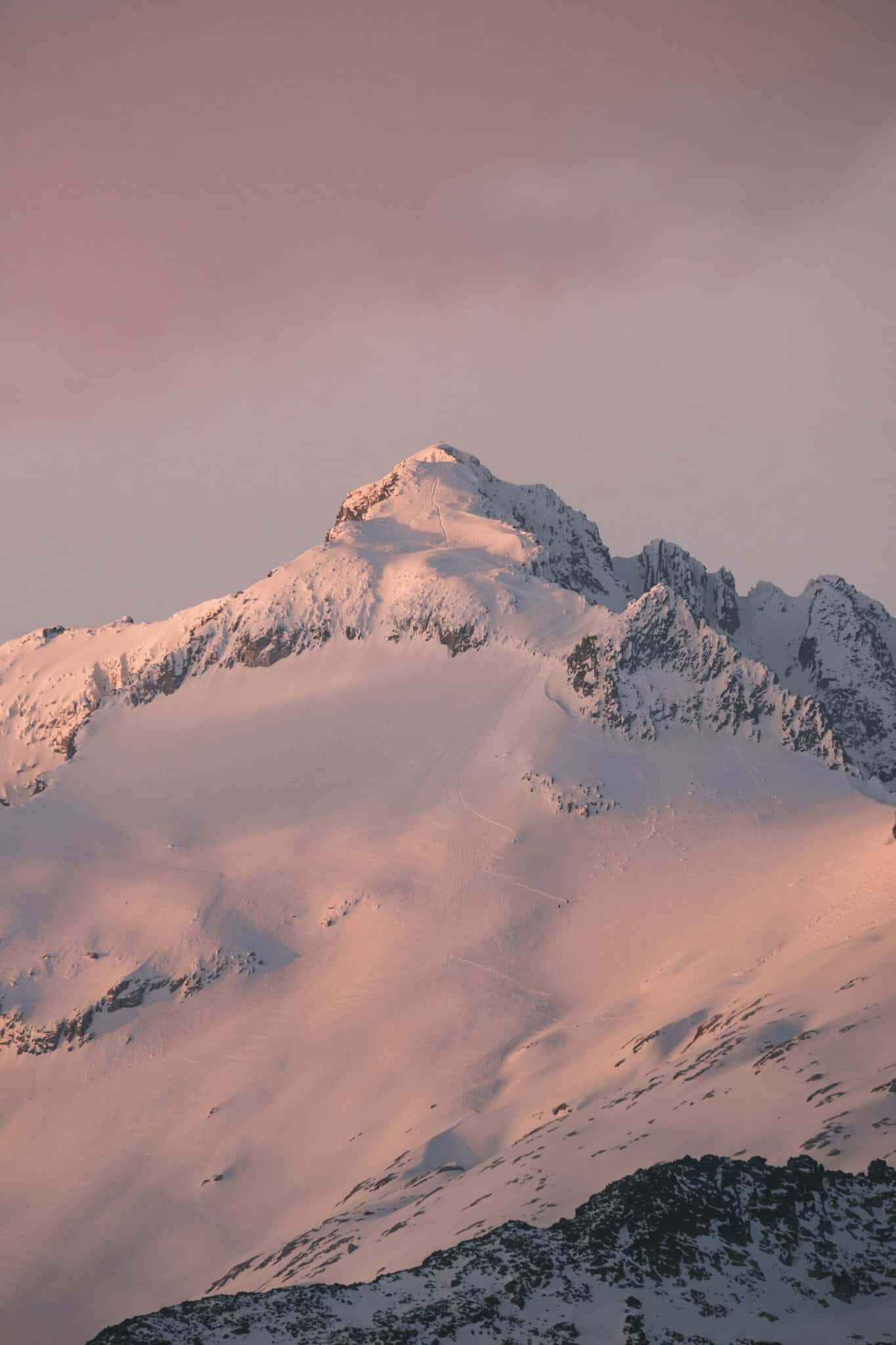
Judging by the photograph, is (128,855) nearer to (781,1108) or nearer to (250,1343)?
(781,1108)

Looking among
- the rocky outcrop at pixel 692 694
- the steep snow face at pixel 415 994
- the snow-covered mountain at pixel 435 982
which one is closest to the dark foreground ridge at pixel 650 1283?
the snow-covered mountain at pixel 435 982

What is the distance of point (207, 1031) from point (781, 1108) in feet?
304

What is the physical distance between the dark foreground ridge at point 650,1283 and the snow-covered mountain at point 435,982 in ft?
57.0

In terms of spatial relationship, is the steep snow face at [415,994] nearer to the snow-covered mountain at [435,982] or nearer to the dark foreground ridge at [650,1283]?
the snow-covered mountain at [435,982]

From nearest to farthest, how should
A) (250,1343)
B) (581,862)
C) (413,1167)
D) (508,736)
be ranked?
(250,1343) < (413,1167) < (581,862) < (508,736)

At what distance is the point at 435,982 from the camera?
495 ft

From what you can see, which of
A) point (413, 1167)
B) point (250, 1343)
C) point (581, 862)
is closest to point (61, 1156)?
point (413, 1167)

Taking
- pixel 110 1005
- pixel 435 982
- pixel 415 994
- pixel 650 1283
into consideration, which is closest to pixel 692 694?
pixel 435 982

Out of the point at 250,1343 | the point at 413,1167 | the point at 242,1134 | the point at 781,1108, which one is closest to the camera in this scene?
the point at 250,1343

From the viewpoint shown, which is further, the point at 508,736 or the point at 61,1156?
the point at 508,736

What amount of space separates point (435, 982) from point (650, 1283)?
10623cm

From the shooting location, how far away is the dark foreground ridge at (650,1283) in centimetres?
4297

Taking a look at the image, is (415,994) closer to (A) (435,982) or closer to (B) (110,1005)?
(A) (435,982)

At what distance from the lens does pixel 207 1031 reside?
516 feet
